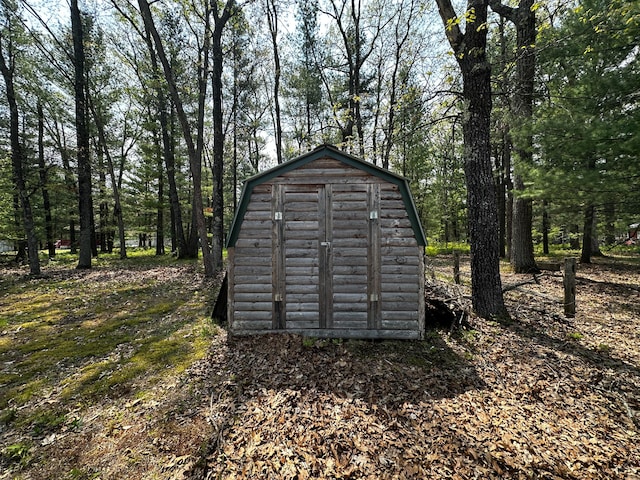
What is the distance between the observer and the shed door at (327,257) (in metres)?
5.38

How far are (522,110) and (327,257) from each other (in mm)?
7811

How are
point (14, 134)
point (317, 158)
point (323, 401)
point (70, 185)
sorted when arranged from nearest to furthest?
point (323, 401) → point (317, 158) → point (14, 134) → point (70, 185)

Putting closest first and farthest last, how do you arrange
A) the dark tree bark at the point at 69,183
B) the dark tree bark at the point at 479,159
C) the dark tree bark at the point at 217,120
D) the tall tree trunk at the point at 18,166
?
1. the dark tree bark at the point at 479,159
2. the dark tree bark at the point at 217,120
3. the tall tree trunk at the point at 18,166
4. the dark tree bark at the point at 69,183

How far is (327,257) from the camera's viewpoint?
5.43m

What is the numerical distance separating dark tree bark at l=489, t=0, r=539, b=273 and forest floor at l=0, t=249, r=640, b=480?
3890 millimetres

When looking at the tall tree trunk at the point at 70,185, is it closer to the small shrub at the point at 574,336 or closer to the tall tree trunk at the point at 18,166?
the tall tree trunk at the point at 18,166

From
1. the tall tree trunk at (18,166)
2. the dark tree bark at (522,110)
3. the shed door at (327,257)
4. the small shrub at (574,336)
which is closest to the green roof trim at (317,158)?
the shed door at (327,257)

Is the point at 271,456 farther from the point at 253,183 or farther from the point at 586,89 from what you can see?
the point at 586,89

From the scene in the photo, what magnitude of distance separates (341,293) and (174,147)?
1933 cm

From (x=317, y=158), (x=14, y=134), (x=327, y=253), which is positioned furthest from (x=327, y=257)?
(x=14, y=134)

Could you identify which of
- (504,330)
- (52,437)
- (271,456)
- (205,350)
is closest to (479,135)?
(504,330)

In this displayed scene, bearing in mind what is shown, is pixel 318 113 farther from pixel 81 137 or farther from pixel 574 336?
pixel 574 336

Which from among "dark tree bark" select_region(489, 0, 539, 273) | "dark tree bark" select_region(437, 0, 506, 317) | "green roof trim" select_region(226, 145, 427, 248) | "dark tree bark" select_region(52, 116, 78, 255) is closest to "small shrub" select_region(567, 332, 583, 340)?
"dark tree bark" select_region(437, 0, 506, 317)

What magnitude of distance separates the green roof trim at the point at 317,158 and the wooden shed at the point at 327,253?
2cm
